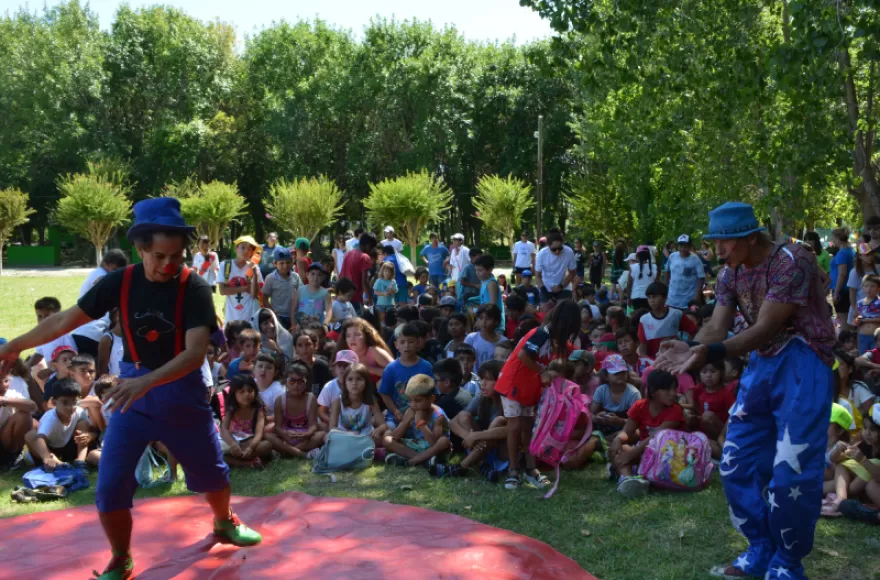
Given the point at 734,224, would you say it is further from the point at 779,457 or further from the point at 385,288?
the point at 385,288

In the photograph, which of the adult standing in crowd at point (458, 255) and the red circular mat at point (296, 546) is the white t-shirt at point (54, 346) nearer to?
the red circular mat at point (296, 546)

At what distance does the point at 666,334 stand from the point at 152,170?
4169cm

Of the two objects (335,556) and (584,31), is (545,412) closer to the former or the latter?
(335,556)

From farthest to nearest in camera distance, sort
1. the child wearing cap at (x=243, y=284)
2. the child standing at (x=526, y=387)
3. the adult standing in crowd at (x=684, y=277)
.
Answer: the adult standing in crowd at (x=684, y=277), the child wearing cap at (x=243, y=284), the child standing at (x=526, y=387)

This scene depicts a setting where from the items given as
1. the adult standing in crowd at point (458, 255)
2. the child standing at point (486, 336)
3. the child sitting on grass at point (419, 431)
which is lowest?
the child sitting on grass at point (419, 431)

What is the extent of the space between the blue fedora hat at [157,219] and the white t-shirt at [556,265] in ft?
26.0

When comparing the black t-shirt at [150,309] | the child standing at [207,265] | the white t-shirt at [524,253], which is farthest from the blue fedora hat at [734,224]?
the white t-shirt at [524,253]

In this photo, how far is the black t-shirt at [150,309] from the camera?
390cm

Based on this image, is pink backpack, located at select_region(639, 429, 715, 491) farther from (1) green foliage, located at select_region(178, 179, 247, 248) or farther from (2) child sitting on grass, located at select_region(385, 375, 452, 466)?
(1) green foliage, located at select_region(178, 179, 247, 248)

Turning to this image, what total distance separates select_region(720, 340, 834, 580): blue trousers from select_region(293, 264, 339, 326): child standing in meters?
6.28

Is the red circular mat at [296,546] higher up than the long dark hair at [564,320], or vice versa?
the long dark hair at [564,320]

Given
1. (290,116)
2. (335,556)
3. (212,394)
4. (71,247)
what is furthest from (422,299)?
(71,247)

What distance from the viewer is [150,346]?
3922mm

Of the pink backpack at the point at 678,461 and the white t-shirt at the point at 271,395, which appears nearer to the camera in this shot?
the pink backpack at the point at 678,461
